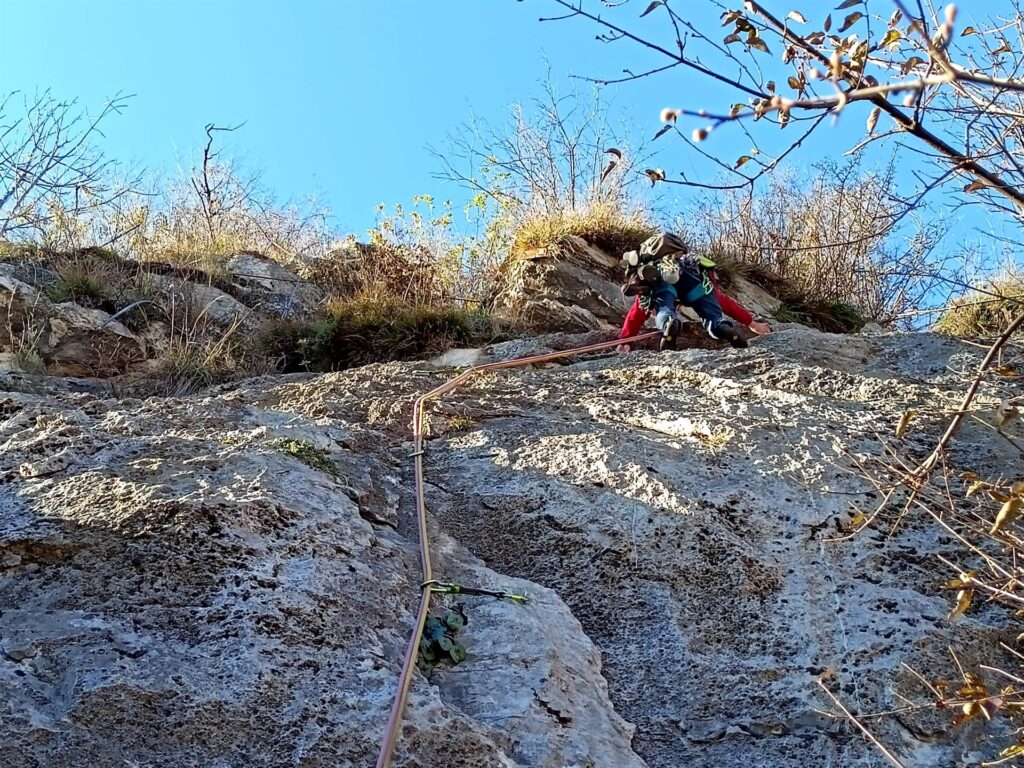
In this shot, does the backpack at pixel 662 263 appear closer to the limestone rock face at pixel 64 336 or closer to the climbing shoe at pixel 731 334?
the climbing shoe at pixel 731 334

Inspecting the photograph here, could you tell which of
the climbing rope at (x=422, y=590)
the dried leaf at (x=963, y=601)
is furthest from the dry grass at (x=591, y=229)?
the dried leaf at (x=963, y=601)

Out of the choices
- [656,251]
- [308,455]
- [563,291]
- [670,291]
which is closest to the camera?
[308,455]

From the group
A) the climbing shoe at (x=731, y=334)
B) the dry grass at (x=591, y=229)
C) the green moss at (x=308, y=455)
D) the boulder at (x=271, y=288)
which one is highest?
the dry grass at (x=591, y=229)

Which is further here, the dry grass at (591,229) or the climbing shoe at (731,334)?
the dry grass at (591,229)

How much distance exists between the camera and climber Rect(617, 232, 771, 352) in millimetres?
6020

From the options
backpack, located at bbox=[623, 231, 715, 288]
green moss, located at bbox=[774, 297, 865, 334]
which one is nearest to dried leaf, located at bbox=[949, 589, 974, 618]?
backpack, located at bbox=[623, 231, 715, 288]

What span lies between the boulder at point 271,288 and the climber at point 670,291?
9.76 ft

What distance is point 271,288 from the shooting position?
856 cm

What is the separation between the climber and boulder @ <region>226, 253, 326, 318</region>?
298cm

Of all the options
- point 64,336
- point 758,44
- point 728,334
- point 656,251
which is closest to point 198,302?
point 64,336

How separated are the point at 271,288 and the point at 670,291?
4.08 m

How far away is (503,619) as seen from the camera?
104 inches

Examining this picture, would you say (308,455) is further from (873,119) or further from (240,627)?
(873,119)

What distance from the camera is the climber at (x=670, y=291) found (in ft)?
19.7
